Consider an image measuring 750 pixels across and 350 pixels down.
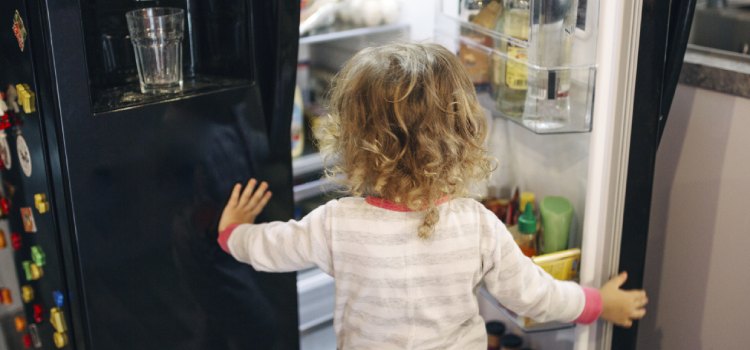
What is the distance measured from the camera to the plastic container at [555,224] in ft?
5.11

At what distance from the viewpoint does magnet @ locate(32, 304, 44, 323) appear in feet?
5.41

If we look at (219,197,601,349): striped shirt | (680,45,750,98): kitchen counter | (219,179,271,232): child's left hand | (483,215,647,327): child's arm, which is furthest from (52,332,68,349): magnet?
(680,45,750,98): kitchen counter

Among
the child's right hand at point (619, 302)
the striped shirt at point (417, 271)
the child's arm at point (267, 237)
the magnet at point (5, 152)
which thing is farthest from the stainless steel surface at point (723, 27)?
the magnet at point (5, 152)

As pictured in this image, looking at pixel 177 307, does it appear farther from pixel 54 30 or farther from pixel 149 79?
pixel 54 30

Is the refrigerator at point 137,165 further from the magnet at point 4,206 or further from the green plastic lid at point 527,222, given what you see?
the green plastic lid at point 527,222

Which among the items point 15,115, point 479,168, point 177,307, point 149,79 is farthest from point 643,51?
point 15,115

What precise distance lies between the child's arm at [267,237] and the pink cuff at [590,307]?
46 cm

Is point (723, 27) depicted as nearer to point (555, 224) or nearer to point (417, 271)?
point (555, 224)

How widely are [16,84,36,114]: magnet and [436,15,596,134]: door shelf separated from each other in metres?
0.88

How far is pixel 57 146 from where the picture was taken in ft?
4.23

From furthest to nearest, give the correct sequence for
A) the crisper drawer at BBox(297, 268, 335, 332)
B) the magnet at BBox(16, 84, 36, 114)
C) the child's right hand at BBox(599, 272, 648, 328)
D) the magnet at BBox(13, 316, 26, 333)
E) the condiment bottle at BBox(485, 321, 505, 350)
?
the crisper drawer at BBox(297, 268, 335, 332)
the condiment bottle at BBox(485, 321, 505, 350)
the magnet at BBox(13, 316, 26, 333)
the child's right hand at BBox(599, 272, 648, 328)
the magnet at BBox(16, 84, 36, 114)

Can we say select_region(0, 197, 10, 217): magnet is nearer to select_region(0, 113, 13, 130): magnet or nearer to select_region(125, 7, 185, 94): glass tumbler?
select_region(0, 113, 13, 130): magnet

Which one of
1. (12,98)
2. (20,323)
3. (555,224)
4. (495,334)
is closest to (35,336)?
(20,323)

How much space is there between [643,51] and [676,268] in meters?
0.72
